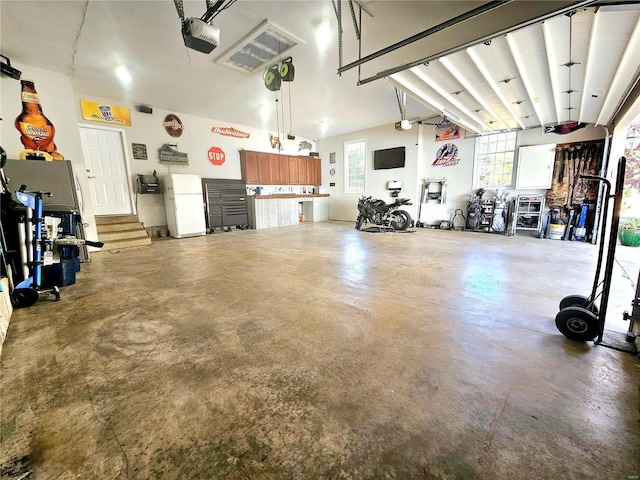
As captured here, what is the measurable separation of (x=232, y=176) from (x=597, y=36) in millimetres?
8334

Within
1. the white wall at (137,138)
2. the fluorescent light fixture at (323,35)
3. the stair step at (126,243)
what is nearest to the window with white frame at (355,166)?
the white wall at (137,138)

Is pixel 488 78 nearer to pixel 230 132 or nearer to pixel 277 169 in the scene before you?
pixel 277 169

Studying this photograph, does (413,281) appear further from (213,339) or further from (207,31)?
(207,31)

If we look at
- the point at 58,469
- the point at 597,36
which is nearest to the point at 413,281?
the point at 58,469

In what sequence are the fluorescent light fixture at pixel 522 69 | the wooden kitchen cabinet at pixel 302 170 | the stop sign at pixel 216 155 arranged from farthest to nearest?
the wooden kitchen cabinet at pixel 302 170 < the stop sign at pixel 216 155 < the fluorescent light fixture at pixel 522 69

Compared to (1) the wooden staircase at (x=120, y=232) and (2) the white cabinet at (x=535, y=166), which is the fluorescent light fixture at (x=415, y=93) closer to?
(2) the white cabinet at (x=535, y=166)

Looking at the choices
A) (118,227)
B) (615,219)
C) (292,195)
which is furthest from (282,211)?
(615,219)

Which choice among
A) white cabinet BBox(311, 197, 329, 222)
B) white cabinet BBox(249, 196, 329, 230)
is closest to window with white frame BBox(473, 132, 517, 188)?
white cabinet BBox(311, 197, 329, 222)

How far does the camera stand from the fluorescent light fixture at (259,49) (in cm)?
361

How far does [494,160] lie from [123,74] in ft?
29.6

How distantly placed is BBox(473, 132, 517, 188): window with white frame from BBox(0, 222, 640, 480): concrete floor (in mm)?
5163

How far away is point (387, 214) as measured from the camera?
7.62 m

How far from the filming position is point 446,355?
1.74m

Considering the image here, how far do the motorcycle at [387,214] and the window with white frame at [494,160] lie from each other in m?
2.22
